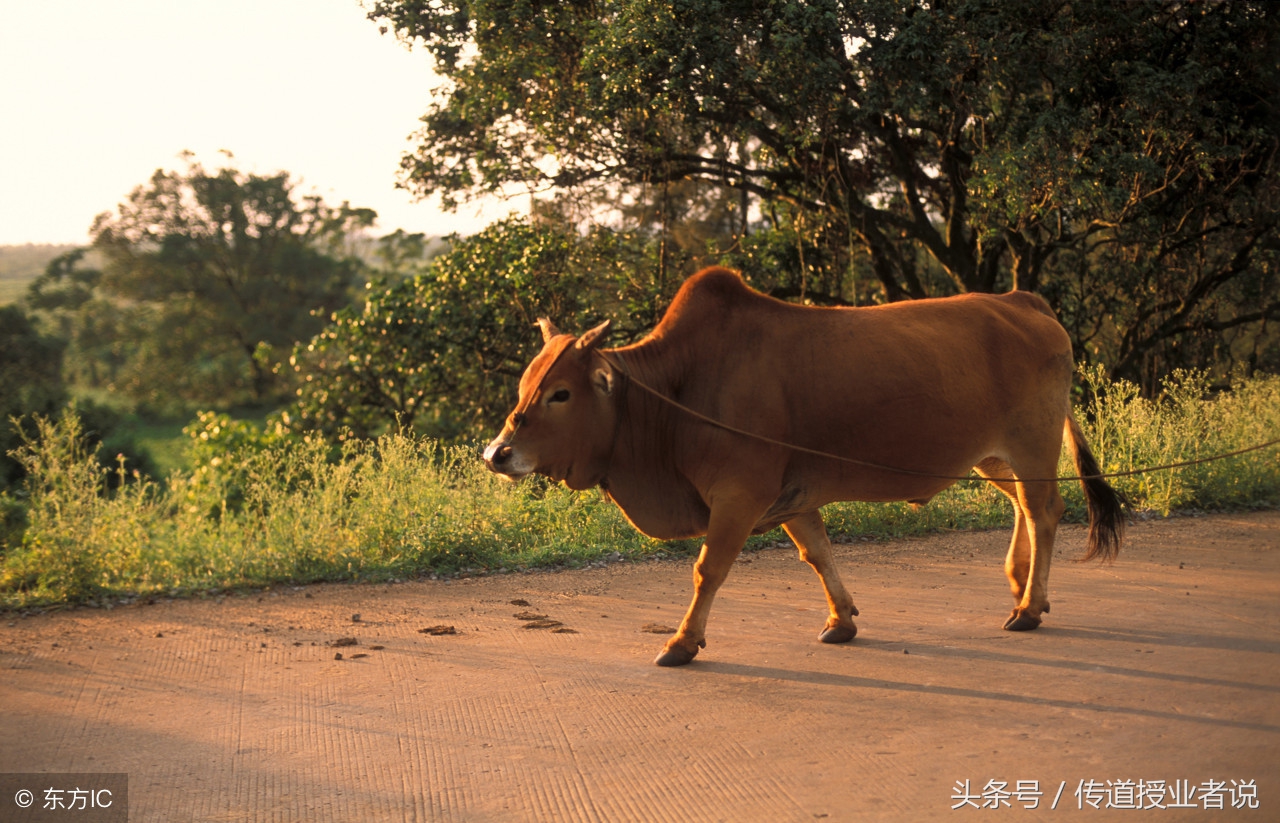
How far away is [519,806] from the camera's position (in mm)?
3865

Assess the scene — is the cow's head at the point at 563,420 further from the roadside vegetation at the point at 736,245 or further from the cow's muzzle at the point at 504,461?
the roadside vegetation at the point at 736,245

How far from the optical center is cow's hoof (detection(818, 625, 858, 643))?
19.1 feet

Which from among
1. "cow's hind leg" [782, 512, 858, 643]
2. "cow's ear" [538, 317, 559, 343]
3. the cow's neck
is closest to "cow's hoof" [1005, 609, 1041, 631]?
"cow's hind leg" [782, 512, 858, 643]

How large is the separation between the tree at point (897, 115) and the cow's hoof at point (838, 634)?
5782 mm

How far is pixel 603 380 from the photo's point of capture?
17.5 ft

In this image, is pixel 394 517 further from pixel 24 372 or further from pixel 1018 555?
pixel 24 372

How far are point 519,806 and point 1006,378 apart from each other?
11.5ft

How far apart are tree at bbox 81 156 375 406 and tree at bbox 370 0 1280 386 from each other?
25.6 m

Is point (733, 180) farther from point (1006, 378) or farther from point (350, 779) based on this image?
point (350, 779)

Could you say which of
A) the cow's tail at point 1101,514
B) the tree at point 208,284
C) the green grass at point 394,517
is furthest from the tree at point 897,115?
the tree at point 208,284

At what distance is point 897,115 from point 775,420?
710 cm

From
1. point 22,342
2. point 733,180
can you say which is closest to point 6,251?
point 22,342

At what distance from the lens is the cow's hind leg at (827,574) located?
584 centimetres

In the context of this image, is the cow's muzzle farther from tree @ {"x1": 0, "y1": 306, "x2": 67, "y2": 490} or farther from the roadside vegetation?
tree @ {"x1": 0, "y1": 306, "x2": 67, "y2": 490}
